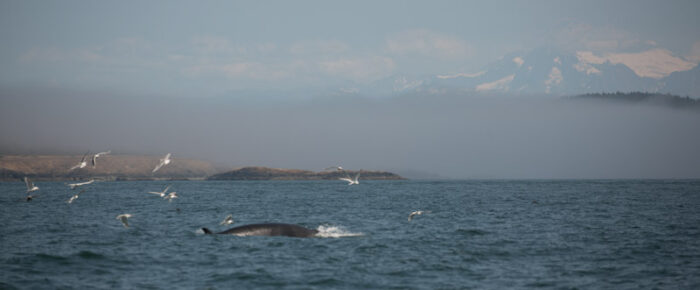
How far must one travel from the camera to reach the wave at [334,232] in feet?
101

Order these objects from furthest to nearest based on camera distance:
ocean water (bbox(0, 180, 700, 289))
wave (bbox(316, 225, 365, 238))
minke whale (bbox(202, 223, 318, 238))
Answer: wave (bbox(316, 225, 365, 238)) < minke whale (bbox(202, 223, 318, 238)) < ocean water (bbox(0, 180, 700, 289))

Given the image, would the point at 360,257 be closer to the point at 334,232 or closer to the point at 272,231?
the point at 272,231

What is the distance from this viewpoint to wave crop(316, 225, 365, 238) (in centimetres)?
3074

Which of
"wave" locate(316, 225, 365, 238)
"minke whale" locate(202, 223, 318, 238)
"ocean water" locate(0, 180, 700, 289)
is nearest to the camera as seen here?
"ocean water" locate(0, 180, 700, 289)

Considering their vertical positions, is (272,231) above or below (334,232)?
above

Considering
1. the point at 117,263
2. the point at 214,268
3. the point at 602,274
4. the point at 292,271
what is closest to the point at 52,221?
the point at 117,263

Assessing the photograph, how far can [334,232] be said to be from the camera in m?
32.6

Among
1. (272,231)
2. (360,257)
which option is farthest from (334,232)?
(360,257)

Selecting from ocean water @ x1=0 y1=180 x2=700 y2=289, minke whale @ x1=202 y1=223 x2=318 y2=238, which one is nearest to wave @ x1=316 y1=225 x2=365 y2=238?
ocean water @ x1=0 y1=180 x2=700 y2=289

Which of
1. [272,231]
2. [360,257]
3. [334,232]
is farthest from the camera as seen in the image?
[334,232]

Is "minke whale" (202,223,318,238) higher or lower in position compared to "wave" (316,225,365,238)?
higher

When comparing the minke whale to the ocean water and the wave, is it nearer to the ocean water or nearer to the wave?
the wave

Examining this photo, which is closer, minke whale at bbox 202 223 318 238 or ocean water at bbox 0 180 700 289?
ocean water at bbox 0 180 700 289

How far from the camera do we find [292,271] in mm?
21344
